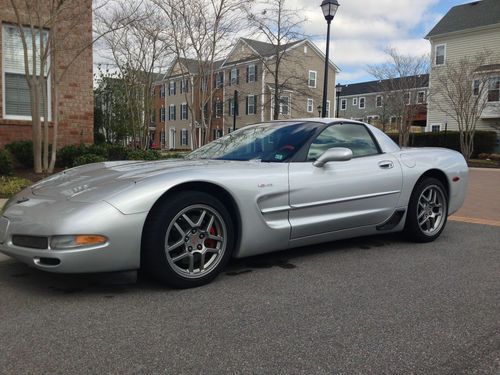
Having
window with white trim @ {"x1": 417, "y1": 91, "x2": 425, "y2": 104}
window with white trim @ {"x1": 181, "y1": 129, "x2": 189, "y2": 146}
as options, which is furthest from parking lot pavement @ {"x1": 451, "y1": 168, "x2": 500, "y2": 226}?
window with white trim @ {"x1": 181, "y1": 129, "x2": 189, "y2": 146}

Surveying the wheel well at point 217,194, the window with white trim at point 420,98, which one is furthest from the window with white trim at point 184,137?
the wheel well at point 217,194

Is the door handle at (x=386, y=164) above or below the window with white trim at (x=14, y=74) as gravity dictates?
below

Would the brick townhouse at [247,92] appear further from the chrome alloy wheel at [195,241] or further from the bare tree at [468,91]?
the chrome alloy wheel at [195,241]

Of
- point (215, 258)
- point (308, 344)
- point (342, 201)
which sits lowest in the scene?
point (308, 344)

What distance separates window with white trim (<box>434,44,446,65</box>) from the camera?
33447 mm

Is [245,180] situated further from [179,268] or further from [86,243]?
[86,243]

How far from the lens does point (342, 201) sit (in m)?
4.29

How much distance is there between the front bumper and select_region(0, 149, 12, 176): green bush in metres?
7.37

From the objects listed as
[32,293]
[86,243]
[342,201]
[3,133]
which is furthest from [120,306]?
[3,133]

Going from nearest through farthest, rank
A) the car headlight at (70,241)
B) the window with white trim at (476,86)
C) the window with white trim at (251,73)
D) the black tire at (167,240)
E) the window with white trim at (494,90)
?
the car headlight at (70,241) → the black tire at (167,240) → the window with white trim at (476,86) → the window with white trim at (494,90) → the window with white trim at (251,73)

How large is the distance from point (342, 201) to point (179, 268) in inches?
66.7

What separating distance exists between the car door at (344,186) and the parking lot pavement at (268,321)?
16.7 inches

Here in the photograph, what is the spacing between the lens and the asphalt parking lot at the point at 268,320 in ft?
7.76

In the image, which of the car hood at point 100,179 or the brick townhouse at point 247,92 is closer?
the car hood at point 100,179
